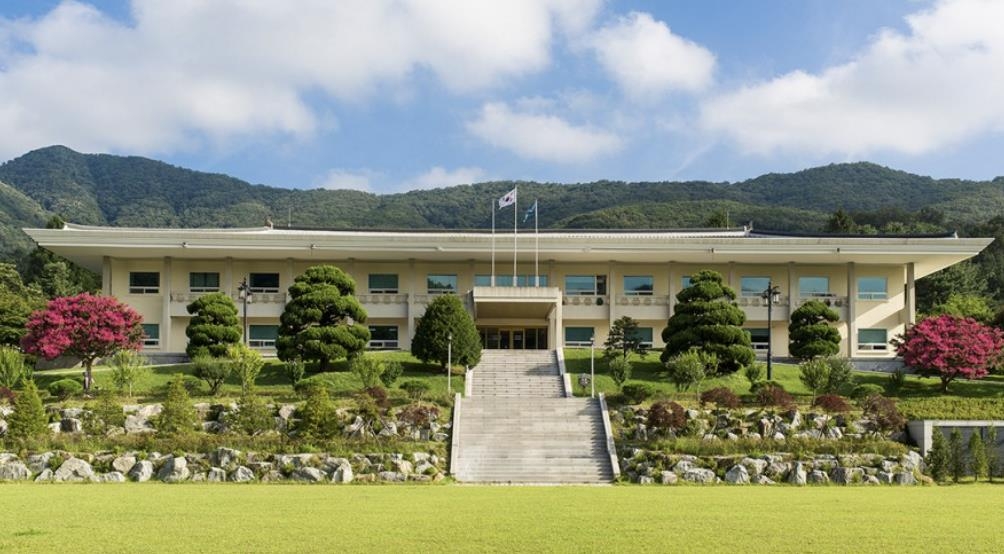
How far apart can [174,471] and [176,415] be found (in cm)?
Answer: 290

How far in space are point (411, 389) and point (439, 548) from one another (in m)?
18.6

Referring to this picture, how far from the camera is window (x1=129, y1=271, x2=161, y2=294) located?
41.9 m

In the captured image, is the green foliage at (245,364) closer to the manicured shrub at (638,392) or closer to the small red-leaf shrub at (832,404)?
the manicured shrub at (638,392)

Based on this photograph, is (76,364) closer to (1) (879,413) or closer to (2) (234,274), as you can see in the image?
(2) (234,274)

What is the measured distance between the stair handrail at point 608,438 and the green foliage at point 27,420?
1106 centimetres

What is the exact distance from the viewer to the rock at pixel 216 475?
23.5 meters

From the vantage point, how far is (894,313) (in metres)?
42.6

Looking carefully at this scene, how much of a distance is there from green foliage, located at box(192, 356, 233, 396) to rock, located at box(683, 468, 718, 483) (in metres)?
14.7

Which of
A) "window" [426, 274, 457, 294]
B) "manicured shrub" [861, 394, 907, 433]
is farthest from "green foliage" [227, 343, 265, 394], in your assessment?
"manicured shrub" [861, 394, 907, 433]

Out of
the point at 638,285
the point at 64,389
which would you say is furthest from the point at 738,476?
the point at 64,389

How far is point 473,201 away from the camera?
317 feet

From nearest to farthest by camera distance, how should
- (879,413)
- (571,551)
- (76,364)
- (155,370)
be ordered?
(571,551)
(879,413)
(155,370)
(76,364)

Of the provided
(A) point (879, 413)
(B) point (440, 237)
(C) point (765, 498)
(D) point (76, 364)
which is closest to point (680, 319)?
(A) point (879, 413)

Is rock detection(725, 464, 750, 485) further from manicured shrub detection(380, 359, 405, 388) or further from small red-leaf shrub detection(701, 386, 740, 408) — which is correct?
manicured shrub detection(380, 359, 405, 388)
